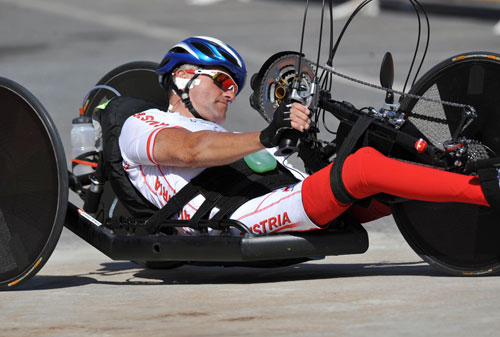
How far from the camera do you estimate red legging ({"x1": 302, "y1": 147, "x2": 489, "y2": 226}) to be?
185 inches

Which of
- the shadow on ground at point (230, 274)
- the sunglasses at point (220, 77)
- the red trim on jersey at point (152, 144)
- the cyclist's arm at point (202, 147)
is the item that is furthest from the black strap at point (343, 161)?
the sunglasses at point (220, 77)

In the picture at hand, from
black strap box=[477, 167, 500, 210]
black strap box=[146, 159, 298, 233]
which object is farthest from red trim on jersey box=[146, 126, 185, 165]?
black strap box=[477, 167, 500, 210]

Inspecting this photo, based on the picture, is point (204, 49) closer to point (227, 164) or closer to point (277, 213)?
point (227, 164)

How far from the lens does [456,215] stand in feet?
17.7

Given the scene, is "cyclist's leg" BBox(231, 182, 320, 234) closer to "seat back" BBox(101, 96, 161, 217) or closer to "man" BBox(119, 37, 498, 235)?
"man" BBox(119, 37, 498, 235)

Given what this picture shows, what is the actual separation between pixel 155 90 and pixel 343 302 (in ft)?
9.72

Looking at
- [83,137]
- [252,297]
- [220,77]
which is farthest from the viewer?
[83,137]

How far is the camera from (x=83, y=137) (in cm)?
667

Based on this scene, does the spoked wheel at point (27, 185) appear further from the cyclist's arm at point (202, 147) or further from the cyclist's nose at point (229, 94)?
the cyclist's nose at point (229, 94)

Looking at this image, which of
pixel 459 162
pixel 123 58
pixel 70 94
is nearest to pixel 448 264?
pixel 459 162

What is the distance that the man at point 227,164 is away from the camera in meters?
4.87

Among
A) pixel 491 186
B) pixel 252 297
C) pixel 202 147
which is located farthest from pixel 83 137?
pixel 491 186

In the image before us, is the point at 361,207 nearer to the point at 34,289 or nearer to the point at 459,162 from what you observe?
the point at 459,162

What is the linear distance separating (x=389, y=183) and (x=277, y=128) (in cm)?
61
